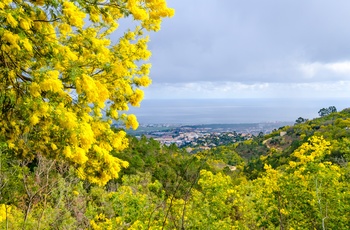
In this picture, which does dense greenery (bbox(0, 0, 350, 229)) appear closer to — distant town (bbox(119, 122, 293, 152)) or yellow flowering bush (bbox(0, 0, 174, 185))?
yellow flowering bush (bbox(0, 0, 174, 185))

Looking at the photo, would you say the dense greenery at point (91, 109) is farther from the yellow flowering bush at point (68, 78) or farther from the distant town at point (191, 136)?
the distant town at point (191, 136)

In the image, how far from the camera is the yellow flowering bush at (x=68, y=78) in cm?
447

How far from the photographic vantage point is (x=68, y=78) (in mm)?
4680

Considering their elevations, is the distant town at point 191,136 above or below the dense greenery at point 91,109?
below

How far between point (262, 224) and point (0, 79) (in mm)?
7809

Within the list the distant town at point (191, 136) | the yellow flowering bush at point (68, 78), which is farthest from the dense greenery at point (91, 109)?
the distant town at point (191, 136)

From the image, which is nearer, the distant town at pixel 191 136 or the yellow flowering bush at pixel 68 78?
the yellow flowering bush at pixel 68 78

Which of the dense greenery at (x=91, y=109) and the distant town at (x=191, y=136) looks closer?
the dense greenery at (x=91, y=109)

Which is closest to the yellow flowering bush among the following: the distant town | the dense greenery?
the dense greenery

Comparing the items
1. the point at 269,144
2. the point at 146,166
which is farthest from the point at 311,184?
the point at 269,144

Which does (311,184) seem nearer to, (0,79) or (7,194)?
(0,79)

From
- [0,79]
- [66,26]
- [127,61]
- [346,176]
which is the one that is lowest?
[346,176]

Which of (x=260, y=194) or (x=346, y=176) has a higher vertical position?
(x=346, y=176)

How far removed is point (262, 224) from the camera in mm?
9758
